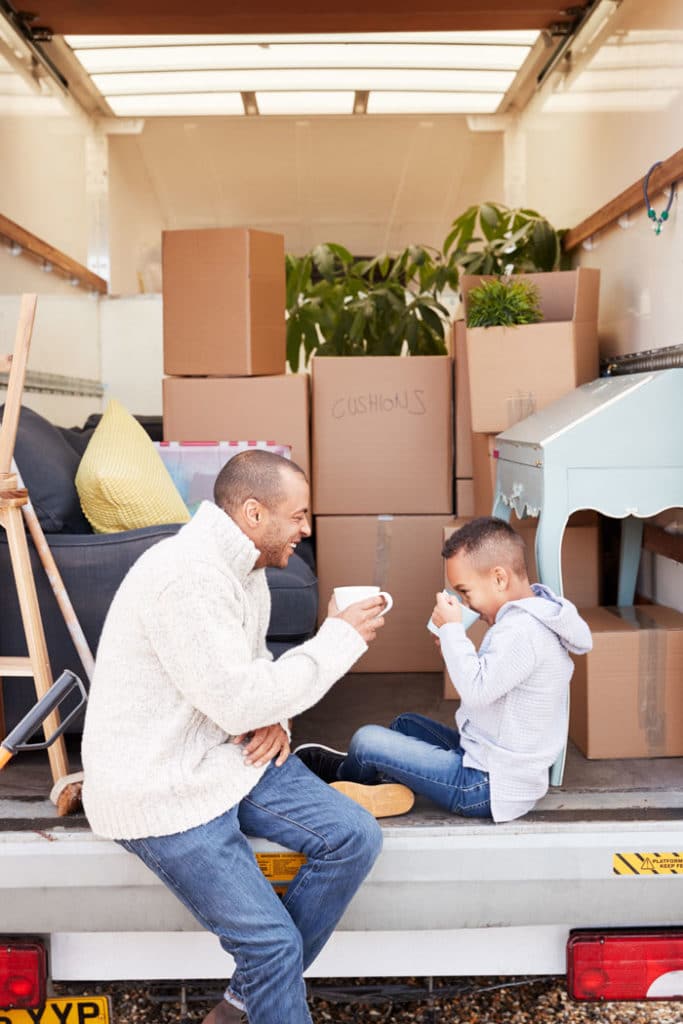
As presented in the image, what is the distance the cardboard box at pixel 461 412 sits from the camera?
11.5ft

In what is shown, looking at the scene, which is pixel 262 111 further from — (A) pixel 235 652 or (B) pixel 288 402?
(A) pixel 235 652

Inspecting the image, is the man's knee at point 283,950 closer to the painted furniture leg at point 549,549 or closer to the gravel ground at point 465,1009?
the gravel ground at point 465,1009

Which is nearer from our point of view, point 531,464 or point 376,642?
point 531,464

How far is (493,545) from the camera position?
207cm

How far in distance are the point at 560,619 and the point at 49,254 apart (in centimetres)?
280

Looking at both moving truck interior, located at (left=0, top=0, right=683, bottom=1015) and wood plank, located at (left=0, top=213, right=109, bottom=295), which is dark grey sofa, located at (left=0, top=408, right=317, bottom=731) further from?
wood plank, located at (left=0, top=213, right=109, bottom=295)

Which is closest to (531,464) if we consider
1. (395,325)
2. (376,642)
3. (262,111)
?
(376,642)

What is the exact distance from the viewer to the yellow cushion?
2555mm

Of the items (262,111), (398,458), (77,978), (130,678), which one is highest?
(262,111)

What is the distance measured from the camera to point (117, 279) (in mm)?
5254

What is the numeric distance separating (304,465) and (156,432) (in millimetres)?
781

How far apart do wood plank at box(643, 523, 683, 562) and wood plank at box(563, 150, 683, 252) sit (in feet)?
2.69

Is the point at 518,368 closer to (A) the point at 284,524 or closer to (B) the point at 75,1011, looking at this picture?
(A) the point at 284,524

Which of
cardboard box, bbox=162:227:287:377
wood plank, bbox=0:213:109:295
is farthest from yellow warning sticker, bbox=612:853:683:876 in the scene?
wood plank, bbox=0:213:109:295
